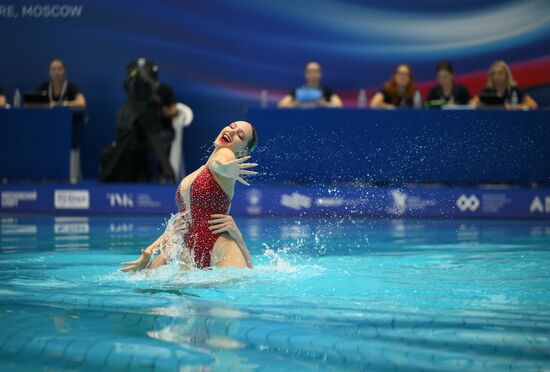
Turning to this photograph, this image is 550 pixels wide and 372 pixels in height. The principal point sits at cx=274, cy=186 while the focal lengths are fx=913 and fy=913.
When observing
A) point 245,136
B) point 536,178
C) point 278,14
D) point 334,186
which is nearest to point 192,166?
point 278,14

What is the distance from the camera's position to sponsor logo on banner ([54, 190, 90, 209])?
10781mm

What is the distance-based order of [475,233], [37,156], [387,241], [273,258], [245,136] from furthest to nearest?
[37,156] → [475,233] → [387,241] → [273,258] → [245,136]

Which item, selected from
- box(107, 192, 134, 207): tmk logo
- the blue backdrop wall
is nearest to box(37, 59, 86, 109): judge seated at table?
the blue backdrop wall

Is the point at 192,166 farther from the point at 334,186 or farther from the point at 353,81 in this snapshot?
the point at 334,186

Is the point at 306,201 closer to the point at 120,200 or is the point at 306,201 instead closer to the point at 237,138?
the point at 120,200

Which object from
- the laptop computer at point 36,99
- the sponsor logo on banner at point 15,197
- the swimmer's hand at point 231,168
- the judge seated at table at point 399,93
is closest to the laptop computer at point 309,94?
the judge seated at table at point 399,93

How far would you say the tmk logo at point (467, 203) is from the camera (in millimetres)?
10352

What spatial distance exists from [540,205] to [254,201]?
3.22 meters

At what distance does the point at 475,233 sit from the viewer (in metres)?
8.55

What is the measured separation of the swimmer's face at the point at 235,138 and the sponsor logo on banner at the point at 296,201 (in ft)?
16.3

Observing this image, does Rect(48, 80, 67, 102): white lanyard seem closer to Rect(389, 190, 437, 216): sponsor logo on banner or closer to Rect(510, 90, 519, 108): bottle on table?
Rect(389, 190, 437, 216): sponsor logo on banner

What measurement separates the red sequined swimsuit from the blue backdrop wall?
24.8 feet

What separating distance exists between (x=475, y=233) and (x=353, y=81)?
4.80 m

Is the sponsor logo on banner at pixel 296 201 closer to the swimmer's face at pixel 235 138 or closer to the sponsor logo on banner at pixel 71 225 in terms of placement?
the sponsor logo on banner at pixel 71 225
